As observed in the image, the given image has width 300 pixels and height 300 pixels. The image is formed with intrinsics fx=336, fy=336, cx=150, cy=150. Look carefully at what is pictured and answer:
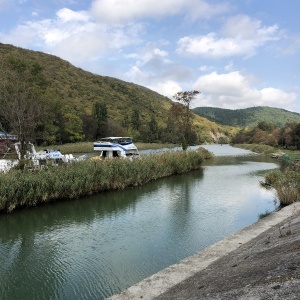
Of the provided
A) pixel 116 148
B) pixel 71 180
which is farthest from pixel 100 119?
pixel 71 180

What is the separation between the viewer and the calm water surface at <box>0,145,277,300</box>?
→ 8203mm

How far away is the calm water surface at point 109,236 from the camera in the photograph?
8203 millimetres

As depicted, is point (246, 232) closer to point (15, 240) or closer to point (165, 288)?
point (165, 288)

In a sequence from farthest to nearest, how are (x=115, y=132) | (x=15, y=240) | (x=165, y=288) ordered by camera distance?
(x=115, y=132)
(x=15, y=240)
(x=165, y=288)

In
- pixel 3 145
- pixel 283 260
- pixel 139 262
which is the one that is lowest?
pixel 139 262

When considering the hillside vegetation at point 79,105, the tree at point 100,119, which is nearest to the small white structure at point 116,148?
the hillside vegetation at point 79,105

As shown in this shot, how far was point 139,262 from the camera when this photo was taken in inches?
369

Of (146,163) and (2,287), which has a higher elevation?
(146,163)

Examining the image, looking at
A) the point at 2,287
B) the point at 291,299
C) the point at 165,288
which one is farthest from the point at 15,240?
the point at 291,299

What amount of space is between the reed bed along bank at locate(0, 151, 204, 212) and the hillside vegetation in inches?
324

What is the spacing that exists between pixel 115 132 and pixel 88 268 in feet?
225

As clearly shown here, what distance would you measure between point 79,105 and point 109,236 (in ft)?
264

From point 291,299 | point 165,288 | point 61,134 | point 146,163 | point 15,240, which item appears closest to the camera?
point 291,299

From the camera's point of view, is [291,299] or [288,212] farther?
[288,212]
